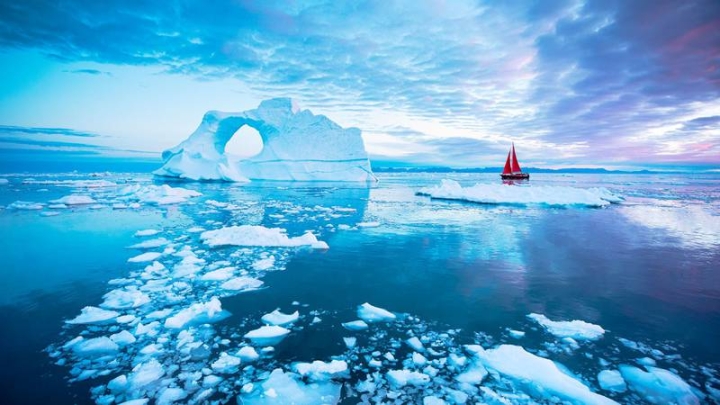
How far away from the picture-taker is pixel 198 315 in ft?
12.7

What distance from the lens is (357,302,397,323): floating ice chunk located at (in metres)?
3.93

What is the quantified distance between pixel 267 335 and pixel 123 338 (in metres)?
1.36

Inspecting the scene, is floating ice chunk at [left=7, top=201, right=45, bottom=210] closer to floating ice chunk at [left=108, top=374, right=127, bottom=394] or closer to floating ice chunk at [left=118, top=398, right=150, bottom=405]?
floating ice chunk at [left=108, top=374, right=127, bottom=394]

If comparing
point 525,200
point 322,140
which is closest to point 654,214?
point 525,200

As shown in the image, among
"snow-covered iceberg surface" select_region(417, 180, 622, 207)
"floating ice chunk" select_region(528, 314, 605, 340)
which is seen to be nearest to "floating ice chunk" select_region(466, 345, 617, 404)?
"floating ice chunk" select_region(528, 314, 605, 340)

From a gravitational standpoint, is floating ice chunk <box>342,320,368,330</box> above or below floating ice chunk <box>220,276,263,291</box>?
above

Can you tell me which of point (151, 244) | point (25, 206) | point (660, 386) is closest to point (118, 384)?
point (660, 386)

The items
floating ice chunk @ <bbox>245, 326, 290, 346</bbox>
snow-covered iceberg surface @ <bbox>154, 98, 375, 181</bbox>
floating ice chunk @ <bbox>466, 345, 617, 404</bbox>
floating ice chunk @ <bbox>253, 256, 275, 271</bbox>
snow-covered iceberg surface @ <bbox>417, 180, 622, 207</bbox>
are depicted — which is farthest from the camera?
snow-covered iceberg surface @ <bbox>154, 98, 375, 181</bbox>

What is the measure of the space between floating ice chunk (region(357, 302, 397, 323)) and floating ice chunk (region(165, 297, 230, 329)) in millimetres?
1552

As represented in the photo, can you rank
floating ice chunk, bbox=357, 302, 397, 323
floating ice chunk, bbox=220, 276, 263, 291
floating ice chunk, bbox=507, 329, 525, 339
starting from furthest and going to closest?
1. floating ice chunk, bbox=220, 276, 263, 291
2. floating ice chunk, bbox=357, 302, 397, 323
3. floating ice chunk, bbox=507, 329, 525, 339

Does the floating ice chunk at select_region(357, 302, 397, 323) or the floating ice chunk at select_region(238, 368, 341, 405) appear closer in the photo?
the floating ice chunk at select_region(238, 368, 341, 405)

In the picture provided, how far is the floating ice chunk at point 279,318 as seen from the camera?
376cm

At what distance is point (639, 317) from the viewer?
405 cm

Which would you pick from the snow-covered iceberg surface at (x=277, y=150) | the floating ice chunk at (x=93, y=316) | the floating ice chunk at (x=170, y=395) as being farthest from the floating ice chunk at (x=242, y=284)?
the snow-covered iceberg surface at (x=277, y=150)
